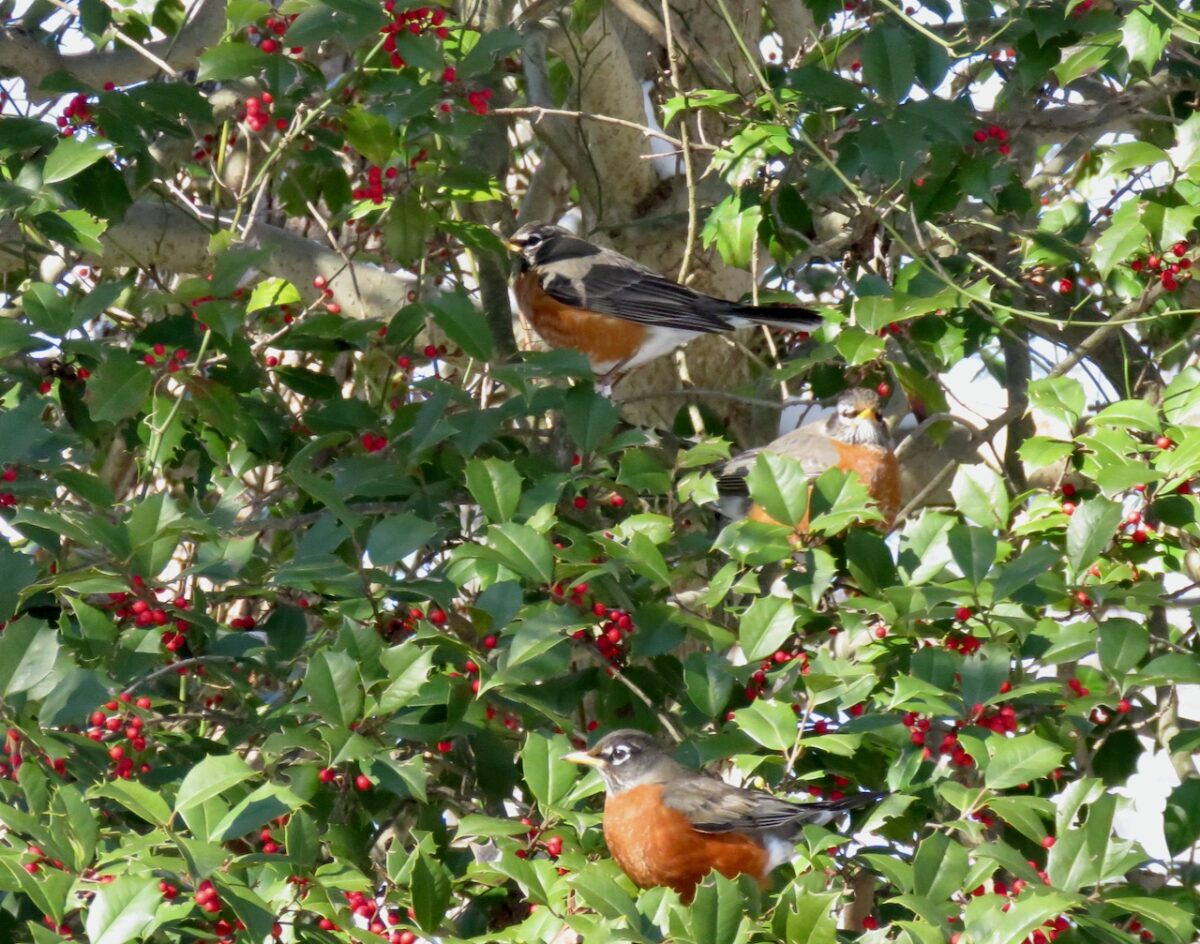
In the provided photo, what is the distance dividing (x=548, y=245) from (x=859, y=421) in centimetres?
115

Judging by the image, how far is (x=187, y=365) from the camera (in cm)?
312

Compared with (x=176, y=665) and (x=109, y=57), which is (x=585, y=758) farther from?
(x=109, y=57)

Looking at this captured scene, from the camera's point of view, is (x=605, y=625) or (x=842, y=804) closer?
(x=842, y=804)

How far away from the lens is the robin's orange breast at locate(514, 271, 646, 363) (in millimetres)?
4828

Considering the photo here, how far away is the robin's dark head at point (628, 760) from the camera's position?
2.85 m

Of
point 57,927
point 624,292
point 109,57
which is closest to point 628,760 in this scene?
point 57,927

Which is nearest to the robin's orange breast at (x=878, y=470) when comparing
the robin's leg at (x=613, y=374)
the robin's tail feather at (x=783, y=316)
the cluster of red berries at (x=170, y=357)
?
the robin's tail feather at (x=783, y=316)

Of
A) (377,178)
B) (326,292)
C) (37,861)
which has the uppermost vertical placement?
(377,178)

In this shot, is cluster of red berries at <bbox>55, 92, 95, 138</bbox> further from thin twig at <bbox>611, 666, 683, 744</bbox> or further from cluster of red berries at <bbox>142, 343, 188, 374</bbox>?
thin twig at <bbox>611, 666, 683, 744</bbox>

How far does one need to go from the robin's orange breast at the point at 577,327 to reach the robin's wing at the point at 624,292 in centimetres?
4

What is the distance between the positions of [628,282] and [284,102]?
1522mm

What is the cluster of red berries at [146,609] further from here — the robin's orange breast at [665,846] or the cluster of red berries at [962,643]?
the cluster of red berries at [962,643]

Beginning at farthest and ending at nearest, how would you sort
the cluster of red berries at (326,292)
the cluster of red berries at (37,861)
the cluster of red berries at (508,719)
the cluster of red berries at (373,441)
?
the cluster of red berries at (326,292) → the cluster of red berries at (373,441) → the cluster of red berries at (508,719) → the cluster of red berries at (37,861)

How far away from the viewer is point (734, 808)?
2961 mm
